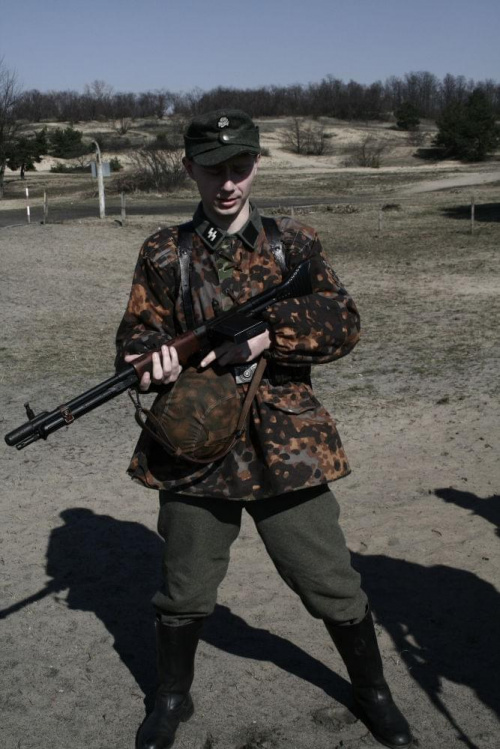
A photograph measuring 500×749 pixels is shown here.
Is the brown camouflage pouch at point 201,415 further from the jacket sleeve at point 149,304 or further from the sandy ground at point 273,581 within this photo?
the sandy ground at point 273,581

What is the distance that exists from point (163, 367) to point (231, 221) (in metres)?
0.49

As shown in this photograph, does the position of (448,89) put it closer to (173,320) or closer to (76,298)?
(76,298)

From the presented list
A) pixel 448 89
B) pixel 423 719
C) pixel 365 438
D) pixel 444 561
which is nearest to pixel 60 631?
pixel 423 719

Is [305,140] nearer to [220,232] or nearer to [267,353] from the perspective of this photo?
[220,232]

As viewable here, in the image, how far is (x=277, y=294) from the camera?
8.79 feet

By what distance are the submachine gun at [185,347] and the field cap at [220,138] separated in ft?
1.24

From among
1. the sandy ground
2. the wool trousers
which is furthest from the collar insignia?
the sandy ground

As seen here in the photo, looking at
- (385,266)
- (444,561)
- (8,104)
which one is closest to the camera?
(444,561)

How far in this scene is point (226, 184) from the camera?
266 centimetres

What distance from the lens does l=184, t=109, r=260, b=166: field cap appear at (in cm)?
261

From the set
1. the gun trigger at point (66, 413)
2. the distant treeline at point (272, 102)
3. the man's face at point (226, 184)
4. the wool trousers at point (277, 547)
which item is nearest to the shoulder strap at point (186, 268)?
the man's face at point (226, 184)

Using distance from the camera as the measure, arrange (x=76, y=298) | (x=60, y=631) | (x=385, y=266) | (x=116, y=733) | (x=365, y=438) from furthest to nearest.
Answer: (x=385, y=266)
(x=76, y=298)
(x=365, y=438)
(x=60, y=631)
(x=116, y=733)

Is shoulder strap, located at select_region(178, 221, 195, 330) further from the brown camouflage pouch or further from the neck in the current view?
the brown camouflage pouch

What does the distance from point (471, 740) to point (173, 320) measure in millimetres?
1630
